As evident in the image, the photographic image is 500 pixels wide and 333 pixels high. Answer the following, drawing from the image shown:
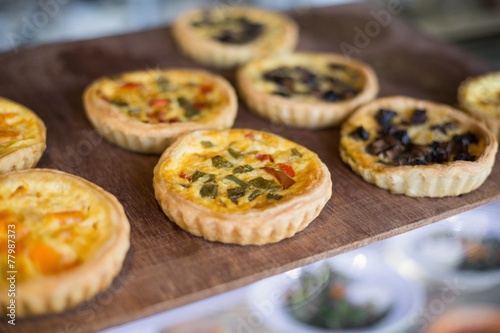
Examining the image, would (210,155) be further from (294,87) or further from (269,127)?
(294,87)

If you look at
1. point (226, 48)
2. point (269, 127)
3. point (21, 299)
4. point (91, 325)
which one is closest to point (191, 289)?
point (91, 325)

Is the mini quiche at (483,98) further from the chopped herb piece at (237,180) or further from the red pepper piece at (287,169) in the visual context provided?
the chopped herb piece at (237,180)

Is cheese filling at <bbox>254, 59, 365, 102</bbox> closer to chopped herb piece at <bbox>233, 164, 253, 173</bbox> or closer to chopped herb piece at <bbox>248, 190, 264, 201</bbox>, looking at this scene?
chopped herb piece at <bbox>233, 164, 253, 173</bbox>

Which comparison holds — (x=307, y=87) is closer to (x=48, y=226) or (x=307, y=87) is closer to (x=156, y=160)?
(x=156, y=160)

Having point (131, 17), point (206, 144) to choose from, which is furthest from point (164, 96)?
point (131, 17)

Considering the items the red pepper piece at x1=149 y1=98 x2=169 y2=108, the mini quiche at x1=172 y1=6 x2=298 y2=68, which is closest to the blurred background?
the mini quiche at x1=172 y1=6 x2=298 y2=68

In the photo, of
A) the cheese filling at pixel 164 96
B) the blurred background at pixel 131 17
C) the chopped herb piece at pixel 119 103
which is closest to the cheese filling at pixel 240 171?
the cheese filling at pixel 164 96

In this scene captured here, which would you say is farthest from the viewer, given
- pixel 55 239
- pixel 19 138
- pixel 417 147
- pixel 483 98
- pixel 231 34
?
pixel 231 34
